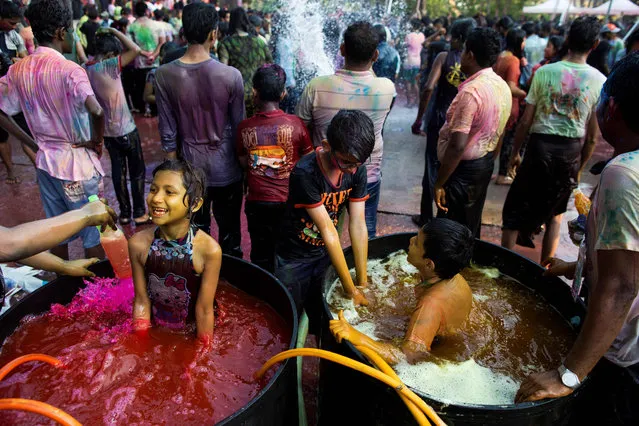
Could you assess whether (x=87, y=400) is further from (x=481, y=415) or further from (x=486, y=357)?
(x=486, y=357)

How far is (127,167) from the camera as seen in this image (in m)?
4.49

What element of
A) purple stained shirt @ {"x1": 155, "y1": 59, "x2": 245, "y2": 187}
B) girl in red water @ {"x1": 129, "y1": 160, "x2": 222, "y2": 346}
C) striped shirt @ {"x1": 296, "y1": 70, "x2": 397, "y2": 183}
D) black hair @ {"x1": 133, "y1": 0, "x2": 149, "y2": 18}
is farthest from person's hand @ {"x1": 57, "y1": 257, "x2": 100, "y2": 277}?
black hair @ {"x1": 133, "y1": 0, "x2": 149, "y2": 18}

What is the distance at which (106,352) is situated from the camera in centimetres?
210

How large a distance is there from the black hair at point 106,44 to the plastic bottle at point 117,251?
2379mm

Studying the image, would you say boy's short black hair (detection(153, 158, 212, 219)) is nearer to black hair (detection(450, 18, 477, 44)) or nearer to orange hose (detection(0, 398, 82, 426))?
orange hose (detection(0, 398, 82, 426))

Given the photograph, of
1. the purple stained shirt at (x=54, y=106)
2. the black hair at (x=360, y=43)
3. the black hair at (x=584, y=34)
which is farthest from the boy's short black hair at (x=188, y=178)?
the black hair at (x=584, y=34)

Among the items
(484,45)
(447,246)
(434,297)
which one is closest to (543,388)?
(434,297)

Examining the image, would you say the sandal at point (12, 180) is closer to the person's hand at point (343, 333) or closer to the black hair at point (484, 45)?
the person's hand at point (343, 333)

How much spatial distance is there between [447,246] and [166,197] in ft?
4.25

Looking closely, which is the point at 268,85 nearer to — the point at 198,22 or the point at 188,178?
the point at 198,22

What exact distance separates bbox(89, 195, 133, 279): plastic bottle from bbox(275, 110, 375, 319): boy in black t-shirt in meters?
0.90

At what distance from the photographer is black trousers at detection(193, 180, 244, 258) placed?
342 cm

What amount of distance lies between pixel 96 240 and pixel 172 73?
141 centimetres

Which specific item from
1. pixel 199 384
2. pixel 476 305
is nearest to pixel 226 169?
pixel 199 384
